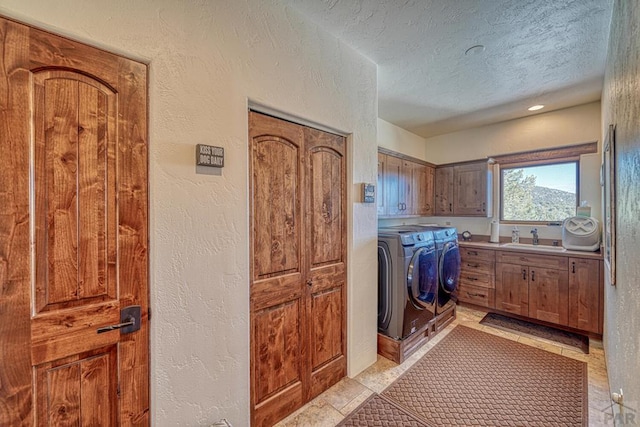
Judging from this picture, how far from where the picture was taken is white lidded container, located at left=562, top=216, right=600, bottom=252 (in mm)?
2963

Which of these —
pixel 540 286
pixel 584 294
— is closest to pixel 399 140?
pixel 540 286

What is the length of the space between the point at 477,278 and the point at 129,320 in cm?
381

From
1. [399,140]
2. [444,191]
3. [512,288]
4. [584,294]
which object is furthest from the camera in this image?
[444,191]

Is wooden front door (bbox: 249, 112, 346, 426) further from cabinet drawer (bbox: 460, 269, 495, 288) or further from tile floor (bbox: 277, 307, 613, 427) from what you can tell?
cabinet drawer (bbox: 460, 269, 495, 288)

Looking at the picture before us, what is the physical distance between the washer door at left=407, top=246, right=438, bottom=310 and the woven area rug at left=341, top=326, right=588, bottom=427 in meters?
0.49

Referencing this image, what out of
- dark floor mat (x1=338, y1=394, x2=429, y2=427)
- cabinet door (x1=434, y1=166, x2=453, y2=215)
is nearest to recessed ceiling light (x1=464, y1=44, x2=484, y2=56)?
cabinet door (x1=434, y1=166, x2=453, y2=215)

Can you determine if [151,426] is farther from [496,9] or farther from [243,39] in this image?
[496,9]

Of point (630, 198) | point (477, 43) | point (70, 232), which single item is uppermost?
point (477, 43)

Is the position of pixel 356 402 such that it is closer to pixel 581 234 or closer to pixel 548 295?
pixel 548 295

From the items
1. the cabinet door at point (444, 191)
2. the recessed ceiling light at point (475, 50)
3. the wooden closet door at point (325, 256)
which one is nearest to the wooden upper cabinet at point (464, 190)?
the cabinet door at point (444, 191)

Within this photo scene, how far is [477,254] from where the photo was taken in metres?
3.61

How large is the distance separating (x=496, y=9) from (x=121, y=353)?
278cm

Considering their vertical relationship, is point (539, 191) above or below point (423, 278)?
above

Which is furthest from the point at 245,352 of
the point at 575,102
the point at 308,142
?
the point at 575,102
